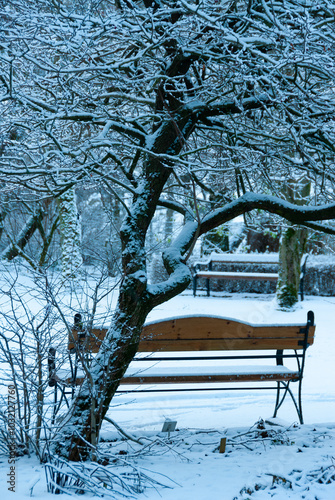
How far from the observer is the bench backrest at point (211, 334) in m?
4.79

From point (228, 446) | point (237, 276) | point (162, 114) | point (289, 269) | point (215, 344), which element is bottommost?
point (228, 446)

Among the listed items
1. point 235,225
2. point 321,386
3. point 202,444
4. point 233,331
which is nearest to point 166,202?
point 233,331

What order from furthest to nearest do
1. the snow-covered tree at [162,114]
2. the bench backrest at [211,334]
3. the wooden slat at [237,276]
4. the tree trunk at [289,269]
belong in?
1. the wooden slat at [237,276]
2. the tree trunk at [289,269]
3. the bench backrest at [211,334]
4. the snow-covered tree at [162,114]

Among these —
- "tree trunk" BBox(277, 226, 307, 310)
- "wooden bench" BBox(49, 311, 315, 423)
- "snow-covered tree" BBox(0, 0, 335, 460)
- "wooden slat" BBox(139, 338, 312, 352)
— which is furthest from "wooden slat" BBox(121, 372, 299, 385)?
"tree trunk" BBox(277, 226, 307, 310)

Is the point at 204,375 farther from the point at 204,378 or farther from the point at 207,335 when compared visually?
the point at 207,335

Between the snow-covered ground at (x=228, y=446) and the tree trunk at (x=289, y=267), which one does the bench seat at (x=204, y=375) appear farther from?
the tree trunk at (x=289, y=267)

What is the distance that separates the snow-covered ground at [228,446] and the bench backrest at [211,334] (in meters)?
0.61

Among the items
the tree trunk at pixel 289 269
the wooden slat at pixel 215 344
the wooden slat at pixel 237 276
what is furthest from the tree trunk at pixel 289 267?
the wooden slat at pixel 215 344

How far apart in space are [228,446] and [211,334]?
1.10 meters

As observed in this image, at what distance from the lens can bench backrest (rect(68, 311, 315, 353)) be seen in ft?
15.7

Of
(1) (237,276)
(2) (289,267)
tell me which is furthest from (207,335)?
(1) (237,276)

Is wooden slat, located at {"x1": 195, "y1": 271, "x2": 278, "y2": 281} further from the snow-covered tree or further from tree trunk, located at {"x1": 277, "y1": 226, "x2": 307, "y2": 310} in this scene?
the snow-covered tree

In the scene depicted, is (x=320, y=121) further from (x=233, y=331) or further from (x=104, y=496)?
(x=104, y=496)

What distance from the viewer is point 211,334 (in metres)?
4.92
